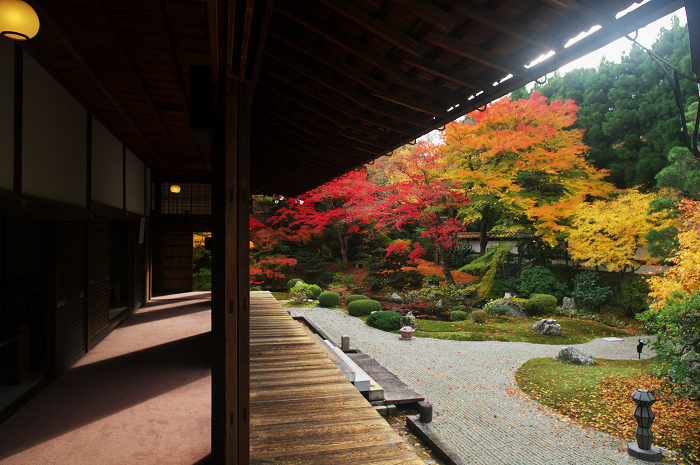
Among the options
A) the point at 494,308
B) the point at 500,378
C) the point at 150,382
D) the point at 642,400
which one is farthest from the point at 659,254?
the point at 150,382

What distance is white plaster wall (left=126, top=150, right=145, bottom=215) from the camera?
22.0 feet

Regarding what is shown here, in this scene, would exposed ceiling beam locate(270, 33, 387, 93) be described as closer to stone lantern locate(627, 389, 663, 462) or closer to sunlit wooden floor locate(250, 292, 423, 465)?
sunlit wooden floor locate(250, 292, 423, 465)

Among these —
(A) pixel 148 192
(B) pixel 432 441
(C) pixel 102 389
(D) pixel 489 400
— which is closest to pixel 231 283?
(C) pixel 102 389

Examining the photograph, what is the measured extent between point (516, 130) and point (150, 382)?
12073 millimetres

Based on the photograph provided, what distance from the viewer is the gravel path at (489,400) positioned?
4336 millimetres

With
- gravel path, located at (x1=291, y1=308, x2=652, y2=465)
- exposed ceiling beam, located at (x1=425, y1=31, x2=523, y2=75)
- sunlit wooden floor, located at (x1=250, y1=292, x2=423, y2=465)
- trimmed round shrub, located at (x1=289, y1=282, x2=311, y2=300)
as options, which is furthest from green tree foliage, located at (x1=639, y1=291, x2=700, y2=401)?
Answer: trimmed round shrub, located at (x1=289, y1=282, x2=311, y2=300)

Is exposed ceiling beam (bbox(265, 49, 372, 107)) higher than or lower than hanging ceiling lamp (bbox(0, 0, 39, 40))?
lower

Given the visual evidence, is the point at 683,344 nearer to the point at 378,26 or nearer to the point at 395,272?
the point at 378,26

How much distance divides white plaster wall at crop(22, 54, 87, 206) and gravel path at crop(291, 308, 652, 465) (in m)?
4.99

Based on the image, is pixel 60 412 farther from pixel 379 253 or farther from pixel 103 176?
pixel 379 253

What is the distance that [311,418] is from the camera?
9.23ft

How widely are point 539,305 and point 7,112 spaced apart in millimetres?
12837

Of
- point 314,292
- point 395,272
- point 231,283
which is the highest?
point 231,283

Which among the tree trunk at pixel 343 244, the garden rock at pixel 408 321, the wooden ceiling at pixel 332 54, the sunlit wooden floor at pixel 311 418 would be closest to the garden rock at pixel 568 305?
the garden rock at pixel 408 321
